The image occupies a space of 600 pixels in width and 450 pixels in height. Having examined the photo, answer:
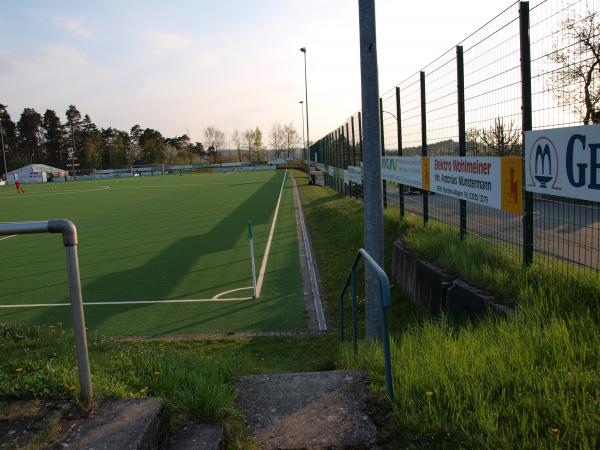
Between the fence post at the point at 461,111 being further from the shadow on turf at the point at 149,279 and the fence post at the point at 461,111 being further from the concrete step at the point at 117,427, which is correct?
the concrete step at the point at 117,427

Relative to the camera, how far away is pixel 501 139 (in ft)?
22.3

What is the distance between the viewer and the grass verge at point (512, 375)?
2766 millimetres

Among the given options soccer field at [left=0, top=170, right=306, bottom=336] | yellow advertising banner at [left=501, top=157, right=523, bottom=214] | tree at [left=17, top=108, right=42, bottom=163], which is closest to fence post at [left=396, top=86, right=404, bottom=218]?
soccer field at [left=0, top=170, right=306, bottom=336]

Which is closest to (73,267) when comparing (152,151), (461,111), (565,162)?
(565,162)

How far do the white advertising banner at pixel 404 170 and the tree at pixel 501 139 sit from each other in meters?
2.90

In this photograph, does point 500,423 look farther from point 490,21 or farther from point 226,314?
point 226,314

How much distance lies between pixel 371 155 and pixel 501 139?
5.80 feet

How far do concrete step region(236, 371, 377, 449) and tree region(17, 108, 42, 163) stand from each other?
12783 centimetres

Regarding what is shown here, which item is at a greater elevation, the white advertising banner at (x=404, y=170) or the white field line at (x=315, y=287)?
the white advertising banner at (x=404, y=170)

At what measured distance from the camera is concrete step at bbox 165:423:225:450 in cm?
302

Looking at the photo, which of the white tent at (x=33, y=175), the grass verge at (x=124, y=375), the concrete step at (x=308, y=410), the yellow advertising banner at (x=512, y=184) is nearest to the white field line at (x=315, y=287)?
the grass verge at (x=124, y=375)

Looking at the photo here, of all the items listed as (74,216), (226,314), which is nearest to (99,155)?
(74,216)

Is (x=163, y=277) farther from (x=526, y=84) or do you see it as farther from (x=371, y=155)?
(x=526, y=84)

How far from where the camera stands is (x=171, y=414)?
131 inches
